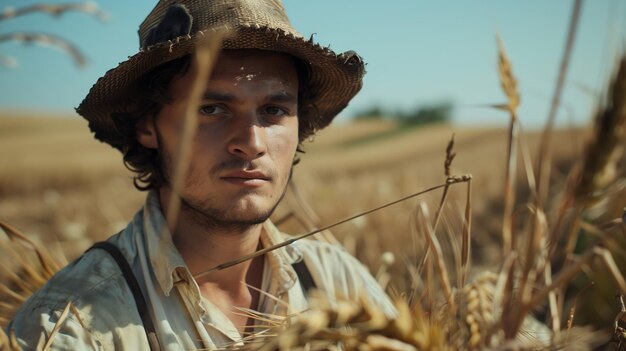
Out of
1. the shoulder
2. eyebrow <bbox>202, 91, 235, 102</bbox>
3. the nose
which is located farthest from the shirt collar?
eyebrow <bbox>202, 91, 235, 102</bbox>

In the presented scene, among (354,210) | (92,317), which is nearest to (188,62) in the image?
(92,317)

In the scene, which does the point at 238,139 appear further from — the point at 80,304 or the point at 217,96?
the point at 80,304

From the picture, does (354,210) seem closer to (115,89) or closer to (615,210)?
(115,89)

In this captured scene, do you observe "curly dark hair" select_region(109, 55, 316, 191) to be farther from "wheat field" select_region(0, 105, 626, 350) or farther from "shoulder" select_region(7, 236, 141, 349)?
"shoulder" select_region(7, 236, 141, 349)

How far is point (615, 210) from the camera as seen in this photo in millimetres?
1387

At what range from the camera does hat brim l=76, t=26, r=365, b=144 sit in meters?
1.83

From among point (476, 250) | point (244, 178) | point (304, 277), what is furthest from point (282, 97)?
point (476, 250)

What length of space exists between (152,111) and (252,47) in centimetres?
52

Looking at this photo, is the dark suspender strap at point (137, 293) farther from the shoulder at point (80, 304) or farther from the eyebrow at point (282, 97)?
the eyebrow at point (282, 97)

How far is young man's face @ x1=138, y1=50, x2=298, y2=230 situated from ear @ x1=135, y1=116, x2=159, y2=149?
0.22 meters

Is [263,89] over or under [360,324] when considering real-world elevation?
over

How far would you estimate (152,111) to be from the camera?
2.18 meters

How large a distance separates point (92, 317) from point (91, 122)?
96 centimetres

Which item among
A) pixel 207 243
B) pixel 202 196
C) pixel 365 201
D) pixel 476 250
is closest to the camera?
pixel 202 196
